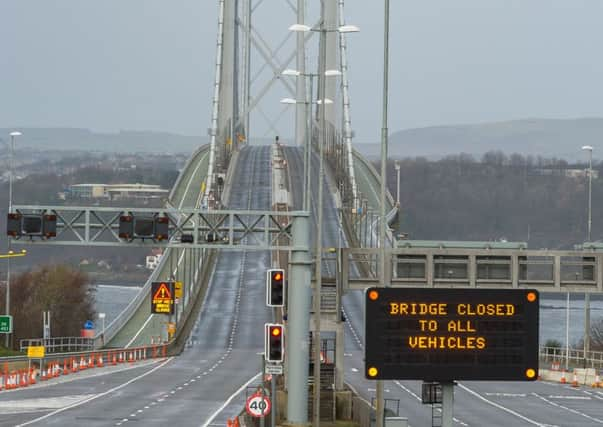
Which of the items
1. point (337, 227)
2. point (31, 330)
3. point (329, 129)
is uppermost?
point (329, 129)

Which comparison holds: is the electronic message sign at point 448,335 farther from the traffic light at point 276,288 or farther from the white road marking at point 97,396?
the white road marking at point 97,396

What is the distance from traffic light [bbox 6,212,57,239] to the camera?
45.2 metres

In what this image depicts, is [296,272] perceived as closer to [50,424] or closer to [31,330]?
[50,424]

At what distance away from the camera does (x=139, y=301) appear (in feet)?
380

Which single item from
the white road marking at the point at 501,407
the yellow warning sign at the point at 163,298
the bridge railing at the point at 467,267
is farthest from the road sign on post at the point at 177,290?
the bridge railing at the point at 467,267

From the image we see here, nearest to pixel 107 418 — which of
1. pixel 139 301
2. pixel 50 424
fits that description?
pixel 50 424

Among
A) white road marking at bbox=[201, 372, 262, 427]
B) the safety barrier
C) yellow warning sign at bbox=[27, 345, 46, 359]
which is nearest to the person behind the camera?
white road marking at bbox=[201, 372, 262, 427]

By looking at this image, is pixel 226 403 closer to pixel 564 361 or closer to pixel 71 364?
pixel 71 364

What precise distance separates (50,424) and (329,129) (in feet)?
467

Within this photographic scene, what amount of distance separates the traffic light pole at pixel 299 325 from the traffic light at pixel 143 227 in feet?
13.4

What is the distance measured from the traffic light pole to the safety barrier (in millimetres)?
23596

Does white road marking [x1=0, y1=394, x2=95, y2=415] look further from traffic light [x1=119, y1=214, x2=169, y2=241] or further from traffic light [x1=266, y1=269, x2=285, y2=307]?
traffic light [x1=266, y1=269, x2=285, y2=307]

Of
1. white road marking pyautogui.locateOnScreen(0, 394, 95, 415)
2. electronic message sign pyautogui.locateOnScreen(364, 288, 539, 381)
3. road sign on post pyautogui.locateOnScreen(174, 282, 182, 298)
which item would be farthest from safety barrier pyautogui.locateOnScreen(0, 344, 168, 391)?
electronic message sign pyautogui.locateOnScreen(364, 288, 539, 381)

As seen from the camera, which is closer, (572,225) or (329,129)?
(572,225)
